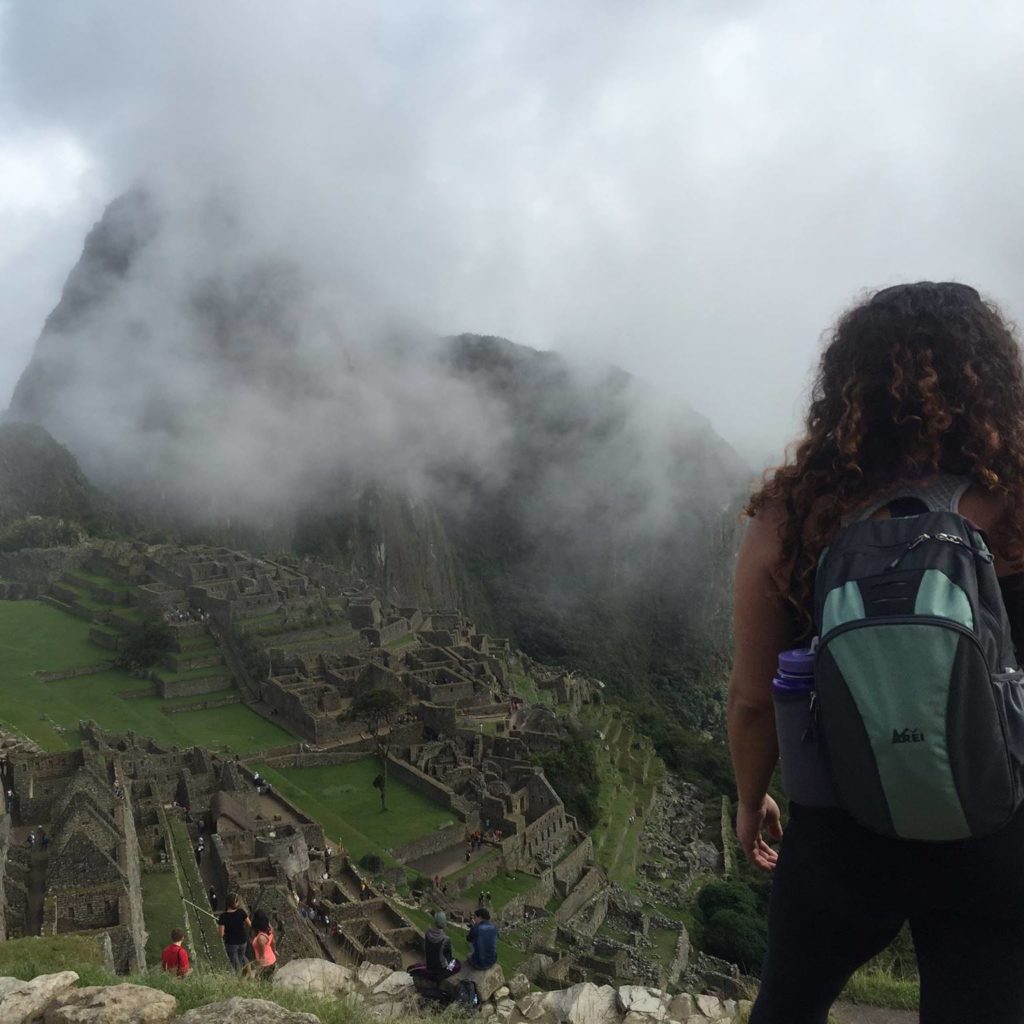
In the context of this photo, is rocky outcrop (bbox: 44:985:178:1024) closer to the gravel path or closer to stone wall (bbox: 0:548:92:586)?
the gravel path

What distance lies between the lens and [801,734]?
2.05 metres

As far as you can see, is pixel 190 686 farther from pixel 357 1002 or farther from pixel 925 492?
pixel 925 492

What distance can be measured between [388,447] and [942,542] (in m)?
122

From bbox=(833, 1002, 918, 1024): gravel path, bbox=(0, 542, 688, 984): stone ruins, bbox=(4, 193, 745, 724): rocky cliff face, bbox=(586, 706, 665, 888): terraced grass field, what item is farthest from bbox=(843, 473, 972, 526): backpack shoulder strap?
bbox=(4, 193, 745, 724): rocky cliff face

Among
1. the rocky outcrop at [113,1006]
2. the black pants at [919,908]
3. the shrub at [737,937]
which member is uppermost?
the black pants at [919,908]

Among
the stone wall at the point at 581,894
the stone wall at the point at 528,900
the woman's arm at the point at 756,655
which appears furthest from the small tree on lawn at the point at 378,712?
the woman's arm at the point at 756,655

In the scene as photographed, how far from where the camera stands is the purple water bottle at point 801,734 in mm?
2029

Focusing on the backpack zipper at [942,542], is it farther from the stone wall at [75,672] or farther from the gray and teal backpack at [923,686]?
the stone wall at [75,672]

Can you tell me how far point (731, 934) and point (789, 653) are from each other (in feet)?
65.9

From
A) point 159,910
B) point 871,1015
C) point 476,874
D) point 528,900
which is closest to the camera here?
point 871,1015

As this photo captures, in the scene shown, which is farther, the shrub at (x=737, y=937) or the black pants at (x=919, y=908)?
the shrub at (x=737, y=937)

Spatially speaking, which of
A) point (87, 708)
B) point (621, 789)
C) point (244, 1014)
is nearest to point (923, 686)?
point (244, 1014)

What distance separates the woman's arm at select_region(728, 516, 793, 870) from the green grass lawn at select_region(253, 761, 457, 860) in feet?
58.1

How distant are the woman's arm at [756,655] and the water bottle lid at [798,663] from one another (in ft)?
0.60
